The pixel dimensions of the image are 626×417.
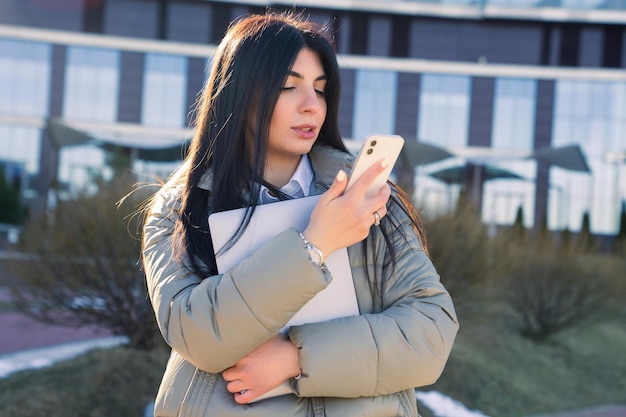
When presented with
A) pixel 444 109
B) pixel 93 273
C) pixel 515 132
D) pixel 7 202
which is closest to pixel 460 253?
pixel 93 273

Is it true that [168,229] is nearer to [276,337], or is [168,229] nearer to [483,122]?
[276,337]

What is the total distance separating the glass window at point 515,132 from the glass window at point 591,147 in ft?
3.42

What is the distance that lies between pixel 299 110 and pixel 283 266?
46cm

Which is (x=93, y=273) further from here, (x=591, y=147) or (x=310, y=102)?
(x=591, y=147)

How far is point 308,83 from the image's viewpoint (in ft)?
5.95

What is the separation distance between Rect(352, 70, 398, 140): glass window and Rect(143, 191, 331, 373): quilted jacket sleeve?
31.5 metres

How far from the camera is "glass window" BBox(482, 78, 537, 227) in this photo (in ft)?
108

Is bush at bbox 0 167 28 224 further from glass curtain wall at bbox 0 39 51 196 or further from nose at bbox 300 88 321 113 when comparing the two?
nose at bbox 300 88 321 113

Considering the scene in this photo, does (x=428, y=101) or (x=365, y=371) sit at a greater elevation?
(x=428, y=101)

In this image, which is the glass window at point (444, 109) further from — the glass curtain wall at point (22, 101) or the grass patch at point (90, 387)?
the grass patch at point (90, 387)

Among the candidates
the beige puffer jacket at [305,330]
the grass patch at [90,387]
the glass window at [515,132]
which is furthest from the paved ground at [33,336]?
the glass window at [515,132]

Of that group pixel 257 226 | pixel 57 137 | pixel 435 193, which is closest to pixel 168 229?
pixel 257 226

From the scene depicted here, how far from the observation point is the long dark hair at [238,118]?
1.75 meters

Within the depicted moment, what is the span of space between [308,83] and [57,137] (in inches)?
696
